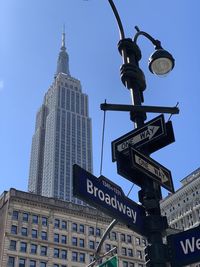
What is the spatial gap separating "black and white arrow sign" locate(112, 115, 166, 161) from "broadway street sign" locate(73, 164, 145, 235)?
74 centimetres

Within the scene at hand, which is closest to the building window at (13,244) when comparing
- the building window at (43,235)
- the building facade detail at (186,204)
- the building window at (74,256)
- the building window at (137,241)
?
the building window at (43,235)

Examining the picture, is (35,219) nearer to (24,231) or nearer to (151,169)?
(24,231)

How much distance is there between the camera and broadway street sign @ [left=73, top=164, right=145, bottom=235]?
6308 mm

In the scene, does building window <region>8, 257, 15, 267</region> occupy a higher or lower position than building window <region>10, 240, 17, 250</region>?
lower

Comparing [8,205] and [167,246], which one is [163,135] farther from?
[8,205]

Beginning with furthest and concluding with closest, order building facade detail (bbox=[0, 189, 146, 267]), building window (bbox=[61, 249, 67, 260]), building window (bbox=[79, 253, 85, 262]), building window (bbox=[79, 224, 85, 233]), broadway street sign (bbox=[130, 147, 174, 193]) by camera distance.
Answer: building window (bbox=[79, 224, 85, 233]) < building window (bbox=[79, 253, 85, 262]) < building window (bbox=[61, 249, 67, 260]) < building facade detail (bbox=[0, 189, 146, 267]) < broadway street sign (bbox=[130, 147, 174, 193])

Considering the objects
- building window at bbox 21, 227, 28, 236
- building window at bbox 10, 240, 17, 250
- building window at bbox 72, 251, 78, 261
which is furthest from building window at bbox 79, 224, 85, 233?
building window at bbox 10, 240, 17, 250

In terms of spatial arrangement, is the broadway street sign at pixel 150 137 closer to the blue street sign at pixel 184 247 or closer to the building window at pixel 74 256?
the blue street sign at pixel 184 247

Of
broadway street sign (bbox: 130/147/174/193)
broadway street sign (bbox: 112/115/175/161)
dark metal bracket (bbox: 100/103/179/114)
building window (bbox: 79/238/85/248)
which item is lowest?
broadway street sign (bbox: 130/147/174/193)

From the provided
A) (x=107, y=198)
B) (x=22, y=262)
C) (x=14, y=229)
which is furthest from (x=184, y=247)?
(x=14, y=229)

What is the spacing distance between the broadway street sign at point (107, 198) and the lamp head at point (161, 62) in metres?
2.60

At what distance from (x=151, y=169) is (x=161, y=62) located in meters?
2.28

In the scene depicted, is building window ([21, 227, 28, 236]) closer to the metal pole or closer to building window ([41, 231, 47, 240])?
building window ([41, 231, 47, 240])

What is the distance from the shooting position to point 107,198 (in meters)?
6.58
